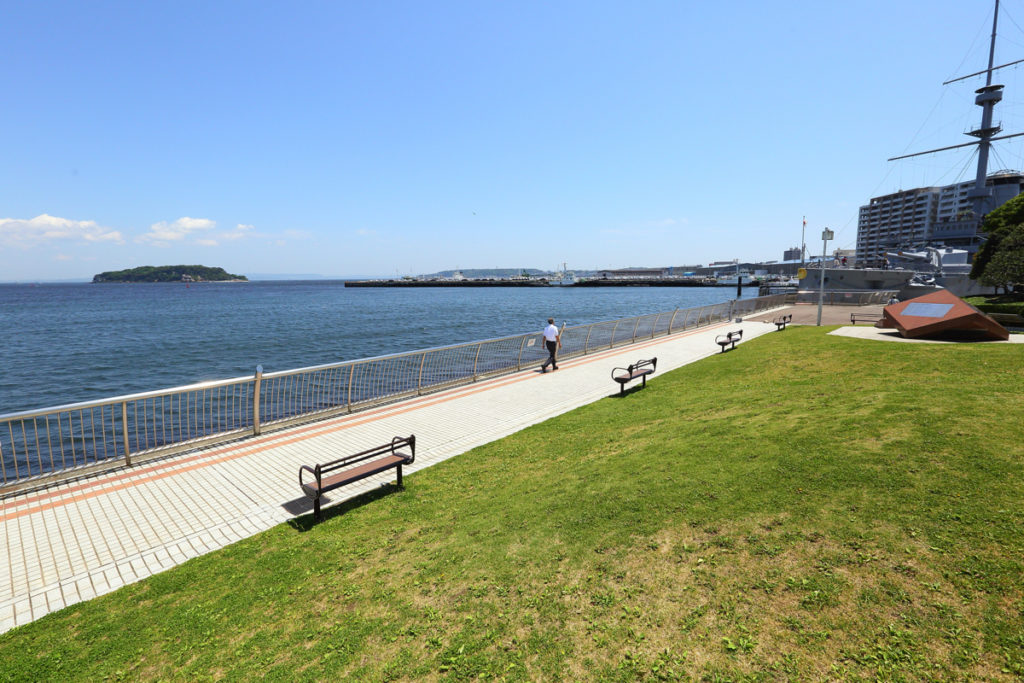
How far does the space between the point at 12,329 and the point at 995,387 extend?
6845 cm

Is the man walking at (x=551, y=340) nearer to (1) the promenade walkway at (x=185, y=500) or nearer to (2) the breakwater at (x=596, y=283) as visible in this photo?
(1) the promenade walkway at (x=185, y=500)

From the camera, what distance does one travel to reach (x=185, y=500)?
6707 millimetres

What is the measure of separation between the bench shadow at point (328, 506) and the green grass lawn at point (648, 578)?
7cm

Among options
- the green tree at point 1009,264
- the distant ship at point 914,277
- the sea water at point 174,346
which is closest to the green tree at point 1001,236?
the green tree at point 1009,264

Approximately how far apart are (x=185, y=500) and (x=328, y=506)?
2.16 metres

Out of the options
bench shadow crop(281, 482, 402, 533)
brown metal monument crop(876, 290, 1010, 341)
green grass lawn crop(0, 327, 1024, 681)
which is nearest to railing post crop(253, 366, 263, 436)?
bench shadow crop(281, 482, 402, 533)

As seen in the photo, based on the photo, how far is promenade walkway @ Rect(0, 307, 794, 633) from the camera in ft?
16.7

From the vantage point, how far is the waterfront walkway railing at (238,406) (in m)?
7.42

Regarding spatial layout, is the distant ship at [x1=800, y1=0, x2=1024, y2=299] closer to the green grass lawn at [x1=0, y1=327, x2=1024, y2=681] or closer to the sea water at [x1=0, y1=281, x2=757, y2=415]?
the sea water at [x1=0, y1=281, x2=757, y2=415]

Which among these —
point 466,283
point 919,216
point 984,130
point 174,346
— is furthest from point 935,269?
point 466,283

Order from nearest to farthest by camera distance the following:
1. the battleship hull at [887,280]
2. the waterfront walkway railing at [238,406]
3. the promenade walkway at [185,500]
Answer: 1. the promenade walkway at [185,500]
2. the waterfront walkway railing at [238,406]
3. the battleship hull at [887,280]

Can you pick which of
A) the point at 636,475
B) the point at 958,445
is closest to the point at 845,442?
the point at 958,445

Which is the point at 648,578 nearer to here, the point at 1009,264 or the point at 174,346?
the point at 1009,264

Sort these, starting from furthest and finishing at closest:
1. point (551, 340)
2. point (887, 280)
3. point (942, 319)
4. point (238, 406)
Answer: point (887, 280)
point (238, 406)
point (551, 340)
point (942, 319)
